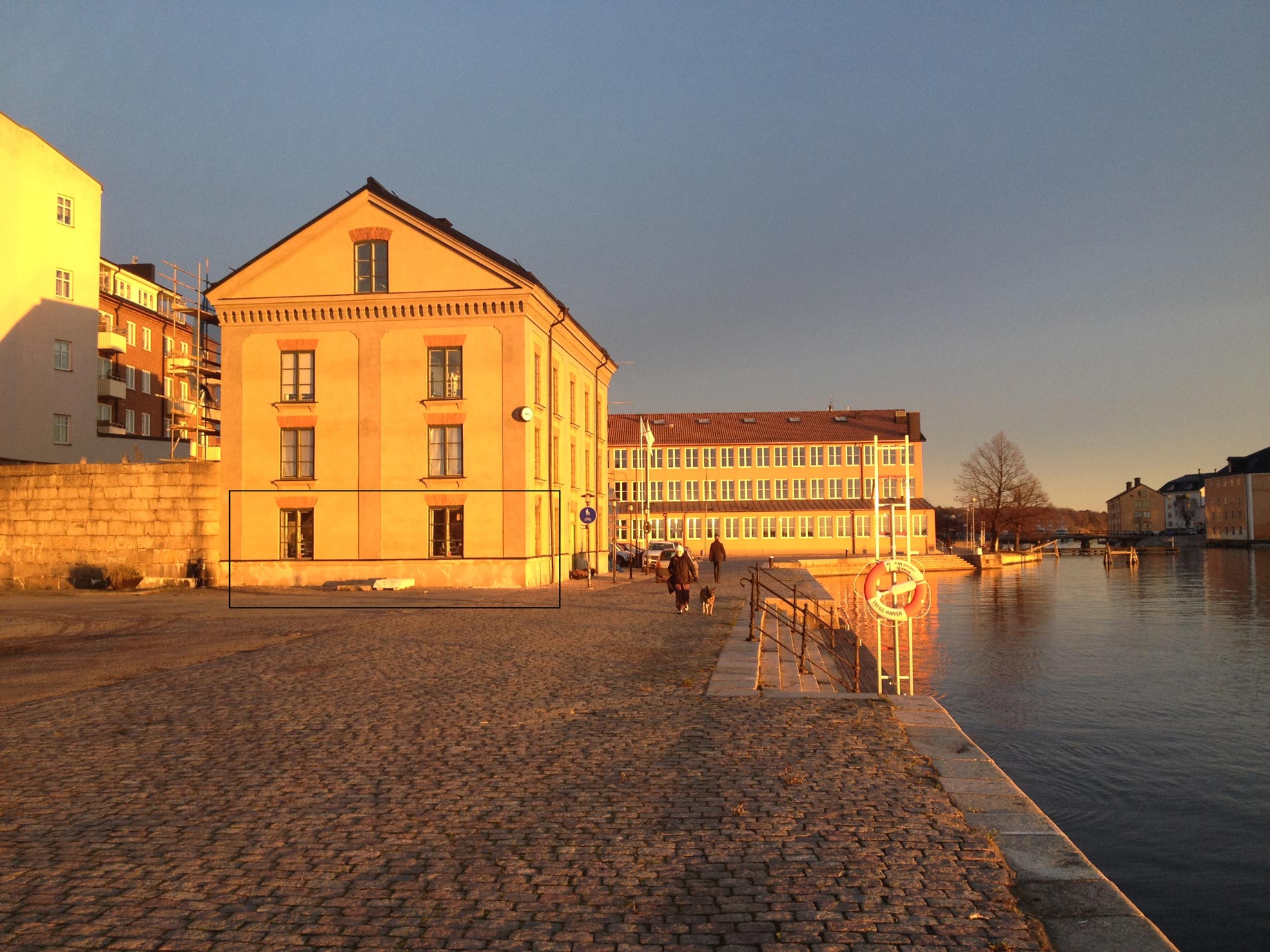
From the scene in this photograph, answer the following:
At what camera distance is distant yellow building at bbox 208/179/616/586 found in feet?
101

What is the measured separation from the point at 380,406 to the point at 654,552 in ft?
95.1

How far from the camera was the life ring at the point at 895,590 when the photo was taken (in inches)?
475

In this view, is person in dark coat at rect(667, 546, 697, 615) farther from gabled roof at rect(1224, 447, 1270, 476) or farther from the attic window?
gabled roof at rect(1224, 447, 1270, 476)

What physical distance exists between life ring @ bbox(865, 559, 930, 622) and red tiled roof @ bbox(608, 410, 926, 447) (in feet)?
228

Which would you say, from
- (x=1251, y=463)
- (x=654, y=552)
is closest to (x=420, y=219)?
(x=654, y=552)

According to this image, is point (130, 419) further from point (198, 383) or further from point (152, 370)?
point (198, 383)

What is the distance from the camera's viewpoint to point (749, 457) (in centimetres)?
8344

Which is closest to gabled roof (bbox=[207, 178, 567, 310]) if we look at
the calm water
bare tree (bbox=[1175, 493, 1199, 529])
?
the calm water

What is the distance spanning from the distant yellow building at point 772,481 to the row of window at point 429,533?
4709 cm

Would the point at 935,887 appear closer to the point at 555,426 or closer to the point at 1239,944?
the point at 1239,944

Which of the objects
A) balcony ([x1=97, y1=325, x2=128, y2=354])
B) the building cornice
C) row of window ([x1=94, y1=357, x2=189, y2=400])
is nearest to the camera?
the building cornice

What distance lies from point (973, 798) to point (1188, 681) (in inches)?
696

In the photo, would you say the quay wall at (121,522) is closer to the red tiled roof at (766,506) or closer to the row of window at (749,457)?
the red tiled roof at (766,506)

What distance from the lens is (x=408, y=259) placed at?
31344 mm
